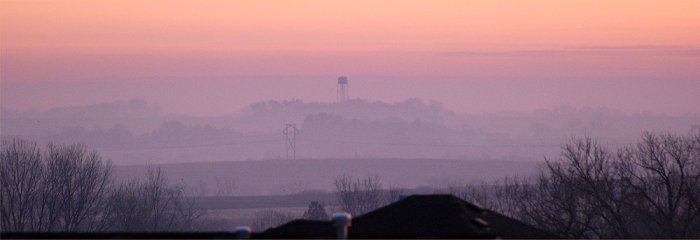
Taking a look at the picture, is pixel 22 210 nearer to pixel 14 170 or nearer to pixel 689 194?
pixel 14 170

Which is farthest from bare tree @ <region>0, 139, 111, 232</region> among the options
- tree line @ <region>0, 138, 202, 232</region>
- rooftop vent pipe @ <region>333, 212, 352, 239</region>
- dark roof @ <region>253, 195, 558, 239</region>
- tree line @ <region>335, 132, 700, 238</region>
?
rooftop vent pipe @ <region>333, 212, 352, 239</region>

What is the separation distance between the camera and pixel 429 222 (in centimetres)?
3953

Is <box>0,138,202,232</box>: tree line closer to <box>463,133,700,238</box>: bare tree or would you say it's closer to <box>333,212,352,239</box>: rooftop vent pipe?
<box>463,133,700,238</box>: bare tree

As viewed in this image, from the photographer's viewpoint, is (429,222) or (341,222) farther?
(429,222)

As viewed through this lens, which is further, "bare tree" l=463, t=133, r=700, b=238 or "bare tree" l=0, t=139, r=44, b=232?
"bare tree" l=0, t=139, r=44, b=232

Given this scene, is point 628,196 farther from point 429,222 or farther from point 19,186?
point 19,186

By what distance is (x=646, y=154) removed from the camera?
9256cm

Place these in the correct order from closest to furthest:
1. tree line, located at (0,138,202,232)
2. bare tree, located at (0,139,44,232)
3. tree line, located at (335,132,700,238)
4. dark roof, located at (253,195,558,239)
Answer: dark roof, located at (253,195,558,239)
tree line, located at (335,132,700,238)
bare tree, located at (0,139,44,232)
tree line, located at (0,138,202,232)

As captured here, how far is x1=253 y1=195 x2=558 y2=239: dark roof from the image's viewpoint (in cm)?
3841

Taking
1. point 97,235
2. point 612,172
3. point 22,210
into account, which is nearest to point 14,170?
point 22,210

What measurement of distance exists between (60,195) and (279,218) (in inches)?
2180

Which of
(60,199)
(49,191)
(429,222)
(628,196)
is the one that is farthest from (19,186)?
(429,222)

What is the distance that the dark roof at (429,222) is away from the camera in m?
38.4

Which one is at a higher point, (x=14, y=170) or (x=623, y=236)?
(x=14, y=170)
